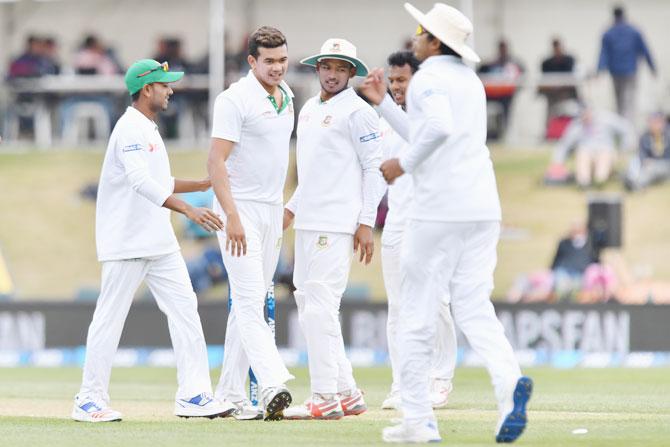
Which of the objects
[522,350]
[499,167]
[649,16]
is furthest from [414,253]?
[649,16]

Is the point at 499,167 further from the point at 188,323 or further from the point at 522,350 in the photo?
the point at 188,323

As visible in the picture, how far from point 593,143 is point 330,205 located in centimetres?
1421

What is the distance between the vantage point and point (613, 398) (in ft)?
38.7

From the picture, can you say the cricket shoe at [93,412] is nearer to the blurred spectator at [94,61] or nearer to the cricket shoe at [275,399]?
the cricket shoe at [275,399]

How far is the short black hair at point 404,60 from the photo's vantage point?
1043 cm

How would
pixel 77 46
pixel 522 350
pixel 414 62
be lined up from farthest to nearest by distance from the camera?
1. pixel 77 46
2. pixel 522 350
3. pixel 414 62

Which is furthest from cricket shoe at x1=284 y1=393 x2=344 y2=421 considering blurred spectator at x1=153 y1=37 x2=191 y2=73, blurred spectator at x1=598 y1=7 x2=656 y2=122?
blurred spectator at x1=153 y1=37 x2=191 y2=73

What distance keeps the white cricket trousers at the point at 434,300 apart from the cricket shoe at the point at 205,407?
1807 millimetres

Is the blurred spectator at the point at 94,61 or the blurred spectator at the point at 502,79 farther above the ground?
the blurred spectator at the point at 94,61

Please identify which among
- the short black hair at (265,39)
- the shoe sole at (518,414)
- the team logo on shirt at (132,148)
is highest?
the short black hair at (265,39)

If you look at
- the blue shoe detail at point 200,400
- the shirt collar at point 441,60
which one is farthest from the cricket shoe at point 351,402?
the shirt collar at point 441,60

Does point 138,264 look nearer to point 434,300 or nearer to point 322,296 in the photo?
point 322,296

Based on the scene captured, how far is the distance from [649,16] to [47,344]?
11105mm

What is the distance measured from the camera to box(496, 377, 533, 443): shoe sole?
8.03 m
